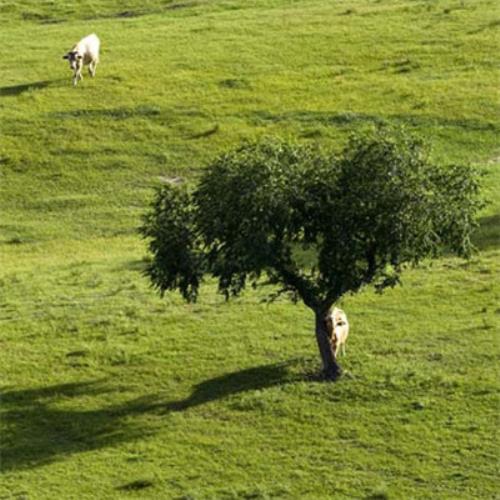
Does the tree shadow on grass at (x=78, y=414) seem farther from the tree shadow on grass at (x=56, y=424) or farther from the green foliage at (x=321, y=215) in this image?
the green foliage at (x=321, y=215)

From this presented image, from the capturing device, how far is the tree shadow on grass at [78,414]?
36156 mm

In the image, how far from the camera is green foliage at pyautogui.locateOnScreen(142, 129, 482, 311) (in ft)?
123

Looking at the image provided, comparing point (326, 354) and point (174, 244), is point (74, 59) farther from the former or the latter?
point (326, 354)

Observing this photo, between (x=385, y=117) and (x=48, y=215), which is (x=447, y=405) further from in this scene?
(x=385, y=117)

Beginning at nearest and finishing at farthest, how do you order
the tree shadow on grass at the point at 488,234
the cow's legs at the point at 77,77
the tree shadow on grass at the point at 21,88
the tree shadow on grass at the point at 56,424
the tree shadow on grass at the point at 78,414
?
the tree shadow on grass at the point at 56,424 < the tree shadow on grass at the point at 78,414 < the tree shadow on grass at the point at 488,234 < the tree shadow on grass at the point at 21,88 < the cow's legs at the point at 77,77

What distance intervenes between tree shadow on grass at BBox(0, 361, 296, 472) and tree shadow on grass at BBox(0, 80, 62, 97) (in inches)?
1200

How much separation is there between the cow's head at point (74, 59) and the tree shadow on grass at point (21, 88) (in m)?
1.60

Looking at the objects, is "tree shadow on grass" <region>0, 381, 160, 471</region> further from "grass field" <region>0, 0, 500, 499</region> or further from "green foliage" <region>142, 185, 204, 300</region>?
"green foliage" <region>142, 185, 204, 300</region>

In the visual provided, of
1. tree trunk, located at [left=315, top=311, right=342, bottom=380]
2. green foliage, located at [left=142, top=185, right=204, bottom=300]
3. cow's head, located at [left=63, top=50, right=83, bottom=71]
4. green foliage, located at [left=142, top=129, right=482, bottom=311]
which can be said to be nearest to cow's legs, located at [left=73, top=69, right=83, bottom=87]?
cow's head, located at [left=63, top=50, right=83, bottom=71]

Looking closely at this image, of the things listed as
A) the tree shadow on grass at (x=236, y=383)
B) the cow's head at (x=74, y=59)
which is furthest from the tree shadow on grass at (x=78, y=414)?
the cow's head at (x=74, y=59)

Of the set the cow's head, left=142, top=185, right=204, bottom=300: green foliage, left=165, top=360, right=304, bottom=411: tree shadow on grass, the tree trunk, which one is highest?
the cow's head

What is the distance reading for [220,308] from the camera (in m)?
44.8

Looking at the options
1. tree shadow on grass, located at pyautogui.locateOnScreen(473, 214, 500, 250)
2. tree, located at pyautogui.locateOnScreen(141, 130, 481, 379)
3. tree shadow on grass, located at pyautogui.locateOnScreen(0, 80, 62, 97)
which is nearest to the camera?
tree, located at pyautogui.locateOnScreen(141, 130, 481, 379)

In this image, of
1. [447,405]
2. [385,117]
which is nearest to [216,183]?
[447,405]
